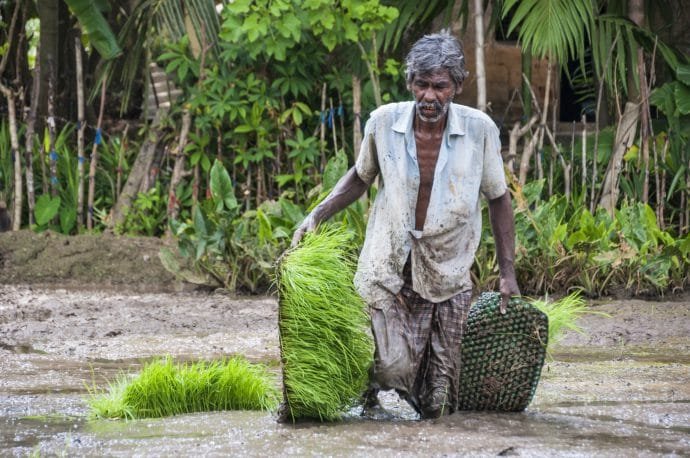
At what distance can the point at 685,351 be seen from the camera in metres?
5.94

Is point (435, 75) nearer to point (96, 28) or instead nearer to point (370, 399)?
point (370, 399)

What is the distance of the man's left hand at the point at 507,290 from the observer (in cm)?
425

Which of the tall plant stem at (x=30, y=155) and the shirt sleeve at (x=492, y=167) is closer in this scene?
the shirt sleeve at (x=492, y=167)

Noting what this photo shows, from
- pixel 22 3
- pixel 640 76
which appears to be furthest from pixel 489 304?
pixel 22 3

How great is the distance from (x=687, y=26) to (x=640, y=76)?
150 centimetres

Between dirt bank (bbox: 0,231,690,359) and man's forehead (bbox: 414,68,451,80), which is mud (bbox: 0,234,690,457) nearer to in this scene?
dirt bank (bbox: 0,231,690,359)

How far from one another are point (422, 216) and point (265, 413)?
1.00 meters

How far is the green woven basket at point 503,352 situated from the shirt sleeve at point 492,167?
452 millimetres

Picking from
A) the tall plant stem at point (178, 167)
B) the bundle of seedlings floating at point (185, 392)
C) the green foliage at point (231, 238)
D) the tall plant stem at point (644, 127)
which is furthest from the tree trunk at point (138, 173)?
the bundle of seedlings floating at point (185, 392)

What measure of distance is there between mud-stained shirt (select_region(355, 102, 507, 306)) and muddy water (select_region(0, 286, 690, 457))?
554 millimetres

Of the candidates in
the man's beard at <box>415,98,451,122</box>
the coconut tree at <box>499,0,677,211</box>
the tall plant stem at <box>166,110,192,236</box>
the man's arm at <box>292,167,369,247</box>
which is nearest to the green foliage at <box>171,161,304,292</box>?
the tall plant stem at <box>166,110,192,236</box>

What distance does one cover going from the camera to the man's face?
399cm

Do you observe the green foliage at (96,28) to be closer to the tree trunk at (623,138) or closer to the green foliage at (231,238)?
the green foliage at (231,238)

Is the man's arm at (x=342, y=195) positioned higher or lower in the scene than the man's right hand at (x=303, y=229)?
higher
